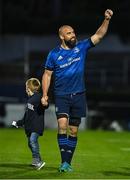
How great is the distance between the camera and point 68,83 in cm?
1270

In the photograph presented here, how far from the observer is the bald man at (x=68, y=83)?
12.6 metres

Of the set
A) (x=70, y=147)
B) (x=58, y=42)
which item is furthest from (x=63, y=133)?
(x=58, y=42)

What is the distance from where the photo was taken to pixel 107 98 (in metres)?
46.9

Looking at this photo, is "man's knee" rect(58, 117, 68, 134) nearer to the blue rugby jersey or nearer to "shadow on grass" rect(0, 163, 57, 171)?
the blue rugby jersey

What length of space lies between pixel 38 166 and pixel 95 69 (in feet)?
126

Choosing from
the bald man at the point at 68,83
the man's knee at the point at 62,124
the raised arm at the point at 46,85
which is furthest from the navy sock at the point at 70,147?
the raised arm at the point at 46,85

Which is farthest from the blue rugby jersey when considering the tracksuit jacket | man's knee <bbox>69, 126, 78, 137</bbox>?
the tracksuit jacket

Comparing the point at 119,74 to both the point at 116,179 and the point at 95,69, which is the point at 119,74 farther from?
the point at 116,179

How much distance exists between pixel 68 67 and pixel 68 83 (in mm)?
249

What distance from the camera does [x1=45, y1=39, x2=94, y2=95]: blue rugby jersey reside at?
1264cm

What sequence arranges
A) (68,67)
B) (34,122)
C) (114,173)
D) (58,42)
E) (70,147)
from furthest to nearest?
(58,42)
(34,122)
(70,147)
(68,67)
(114,173)

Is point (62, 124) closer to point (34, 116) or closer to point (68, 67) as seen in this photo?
point (68, 67)

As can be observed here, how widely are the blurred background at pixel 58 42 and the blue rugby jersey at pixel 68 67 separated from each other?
3384 centimetres

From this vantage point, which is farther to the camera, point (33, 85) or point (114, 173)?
point (33, 85)
